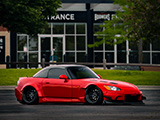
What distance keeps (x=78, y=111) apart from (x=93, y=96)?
1148 mm

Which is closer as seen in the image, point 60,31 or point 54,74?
point 54,74

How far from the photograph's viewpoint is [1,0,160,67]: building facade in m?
45.1

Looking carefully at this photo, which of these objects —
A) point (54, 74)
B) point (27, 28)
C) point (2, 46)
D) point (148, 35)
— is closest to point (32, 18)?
point (27, 28)

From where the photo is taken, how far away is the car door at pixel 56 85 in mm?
12734

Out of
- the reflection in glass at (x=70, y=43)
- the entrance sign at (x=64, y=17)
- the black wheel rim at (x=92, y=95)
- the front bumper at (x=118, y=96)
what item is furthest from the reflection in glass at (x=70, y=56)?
the front bumper at (x=118, y=96)

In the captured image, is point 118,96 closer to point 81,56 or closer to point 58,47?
point 58,47

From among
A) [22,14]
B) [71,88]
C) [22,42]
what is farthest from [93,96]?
[22,42]

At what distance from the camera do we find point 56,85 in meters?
12.9

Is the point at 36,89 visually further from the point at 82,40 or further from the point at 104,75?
the point at 82,40

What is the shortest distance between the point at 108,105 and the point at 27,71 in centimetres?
2027

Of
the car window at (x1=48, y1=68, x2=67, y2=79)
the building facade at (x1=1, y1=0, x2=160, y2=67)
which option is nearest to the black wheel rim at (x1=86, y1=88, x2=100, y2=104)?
the car window at (x1=48, y1=68, x2=67, y2=79)

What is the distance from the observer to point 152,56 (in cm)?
4631

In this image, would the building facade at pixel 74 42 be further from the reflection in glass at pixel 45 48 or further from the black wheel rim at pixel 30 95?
the black wheel rim at pixel 30 95

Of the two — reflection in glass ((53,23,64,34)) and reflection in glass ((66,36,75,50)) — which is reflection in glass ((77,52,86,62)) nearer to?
reflection in glass ((66,36,75,50))
